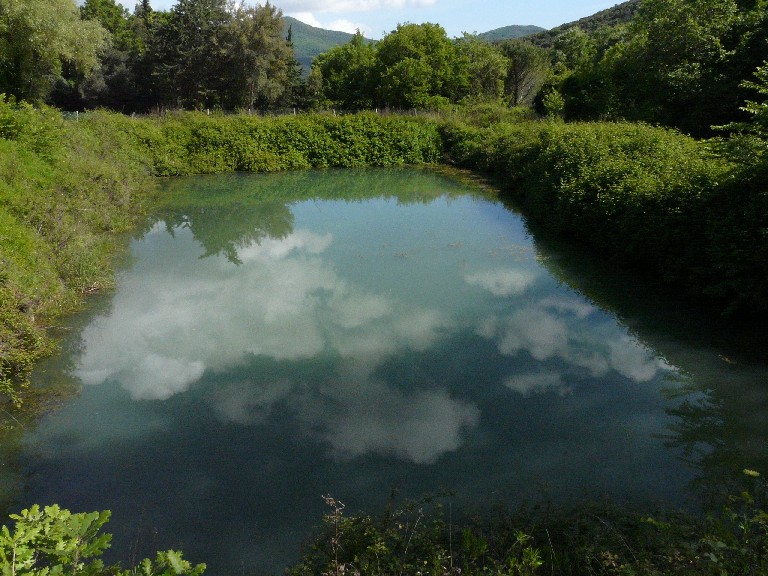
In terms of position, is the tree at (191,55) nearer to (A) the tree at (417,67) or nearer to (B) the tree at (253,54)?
(B) the tree at (253,54)

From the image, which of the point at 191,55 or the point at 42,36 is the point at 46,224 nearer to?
the point at 42,36

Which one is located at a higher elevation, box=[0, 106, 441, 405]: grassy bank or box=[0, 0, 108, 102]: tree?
box=[0, 0, 108, 102]: tree

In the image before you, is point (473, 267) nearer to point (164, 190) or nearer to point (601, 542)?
point (601, 542)

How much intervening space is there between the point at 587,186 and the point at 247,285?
766 cm

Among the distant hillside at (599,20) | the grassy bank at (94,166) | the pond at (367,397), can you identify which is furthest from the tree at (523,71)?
the distant hillside at (599,20)

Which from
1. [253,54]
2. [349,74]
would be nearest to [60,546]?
[253,54]

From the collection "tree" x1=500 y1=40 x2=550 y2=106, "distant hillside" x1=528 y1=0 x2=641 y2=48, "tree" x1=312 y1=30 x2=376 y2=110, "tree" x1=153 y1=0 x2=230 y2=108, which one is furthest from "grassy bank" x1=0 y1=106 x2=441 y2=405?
"distant hillside" x1=528 y1=0 x2=641 y2=48

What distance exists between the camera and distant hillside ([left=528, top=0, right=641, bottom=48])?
7712 cm

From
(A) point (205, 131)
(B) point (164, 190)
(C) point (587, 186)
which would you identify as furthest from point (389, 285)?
(A) point (205, 131)

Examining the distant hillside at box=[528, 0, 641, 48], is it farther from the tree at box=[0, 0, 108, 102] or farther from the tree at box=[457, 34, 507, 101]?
the tree at box=[0, 0, 108, 102]

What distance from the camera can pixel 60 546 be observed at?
2479mm

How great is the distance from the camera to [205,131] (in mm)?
24312

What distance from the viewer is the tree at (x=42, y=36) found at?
21.2 m

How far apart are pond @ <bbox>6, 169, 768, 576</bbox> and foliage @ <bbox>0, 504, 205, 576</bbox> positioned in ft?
6.92
